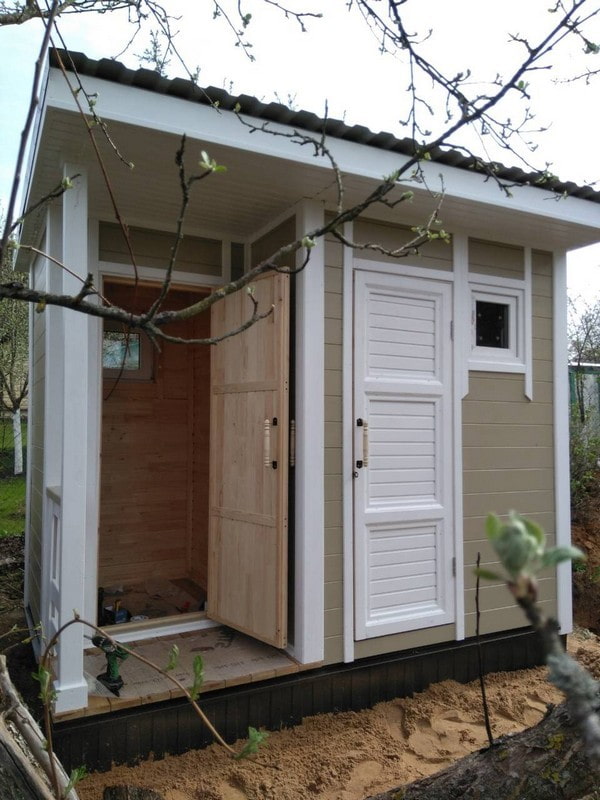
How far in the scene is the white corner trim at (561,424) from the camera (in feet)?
13.3

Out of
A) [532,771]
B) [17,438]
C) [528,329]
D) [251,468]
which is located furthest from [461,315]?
[17,438]

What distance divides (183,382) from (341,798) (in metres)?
3.67

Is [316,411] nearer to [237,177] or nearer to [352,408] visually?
[352,408]

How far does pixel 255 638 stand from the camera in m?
3.40

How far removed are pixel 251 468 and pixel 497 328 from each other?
1.87 meters

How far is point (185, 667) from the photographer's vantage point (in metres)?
3.13

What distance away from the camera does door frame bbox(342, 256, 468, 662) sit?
3.31 meters

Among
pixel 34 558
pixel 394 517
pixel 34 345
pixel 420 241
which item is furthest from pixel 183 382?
pixel 420 241

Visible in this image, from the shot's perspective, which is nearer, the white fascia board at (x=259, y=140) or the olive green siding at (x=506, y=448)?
the white fascia board at (x=259, y=140)

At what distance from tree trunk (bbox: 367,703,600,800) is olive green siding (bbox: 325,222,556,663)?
198cm

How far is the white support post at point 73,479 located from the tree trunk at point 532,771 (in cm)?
182

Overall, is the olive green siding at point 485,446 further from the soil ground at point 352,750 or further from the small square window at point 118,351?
the small square window at point 118,351

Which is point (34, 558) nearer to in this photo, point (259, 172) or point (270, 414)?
point (270, 414)

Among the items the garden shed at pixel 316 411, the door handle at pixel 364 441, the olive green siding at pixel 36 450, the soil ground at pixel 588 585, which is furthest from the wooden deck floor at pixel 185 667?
the soil ground at pixel 588 585
